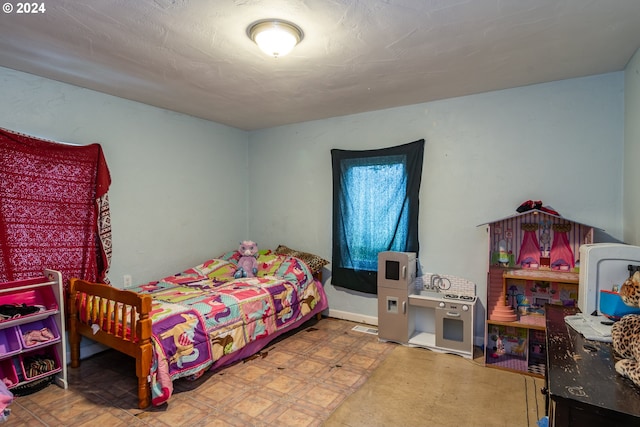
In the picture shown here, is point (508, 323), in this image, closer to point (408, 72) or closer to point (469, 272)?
point (469, 272)

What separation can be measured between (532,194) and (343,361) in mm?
2200

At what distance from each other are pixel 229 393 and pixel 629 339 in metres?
2.30

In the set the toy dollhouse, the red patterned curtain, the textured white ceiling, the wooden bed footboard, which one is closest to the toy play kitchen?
the toy dollhouse

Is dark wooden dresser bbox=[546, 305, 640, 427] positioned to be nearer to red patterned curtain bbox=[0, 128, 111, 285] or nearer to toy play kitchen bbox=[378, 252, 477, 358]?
toy play kitchen bbox=[378, 252, 477, 358]

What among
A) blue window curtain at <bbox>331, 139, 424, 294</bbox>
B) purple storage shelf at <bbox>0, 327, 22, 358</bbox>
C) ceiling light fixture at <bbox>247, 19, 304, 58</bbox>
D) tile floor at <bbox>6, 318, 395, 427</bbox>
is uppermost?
ceiling light fixture at <bbox>247, 19, 304, 58</bbox>

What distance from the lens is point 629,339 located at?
1.21 m

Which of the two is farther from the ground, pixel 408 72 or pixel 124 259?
pixel 408 72

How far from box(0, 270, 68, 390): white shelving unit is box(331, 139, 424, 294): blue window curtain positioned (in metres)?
2.56

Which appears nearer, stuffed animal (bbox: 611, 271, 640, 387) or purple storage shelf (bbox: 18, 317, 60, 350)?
stuffed animal (bbox: 611, 271, 640, 387)

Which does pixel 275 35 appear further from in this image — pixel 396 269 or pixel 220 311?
pixel 396 269

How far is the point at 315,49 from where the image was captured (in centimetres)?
225

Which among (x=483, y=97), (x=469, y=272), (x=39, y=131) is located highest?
(x=483, y=97)

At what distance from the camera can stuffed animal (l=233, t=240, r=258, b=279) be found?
12.4ft

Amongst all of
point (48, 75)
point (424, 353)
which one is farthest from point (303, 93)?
point (424, 353)
